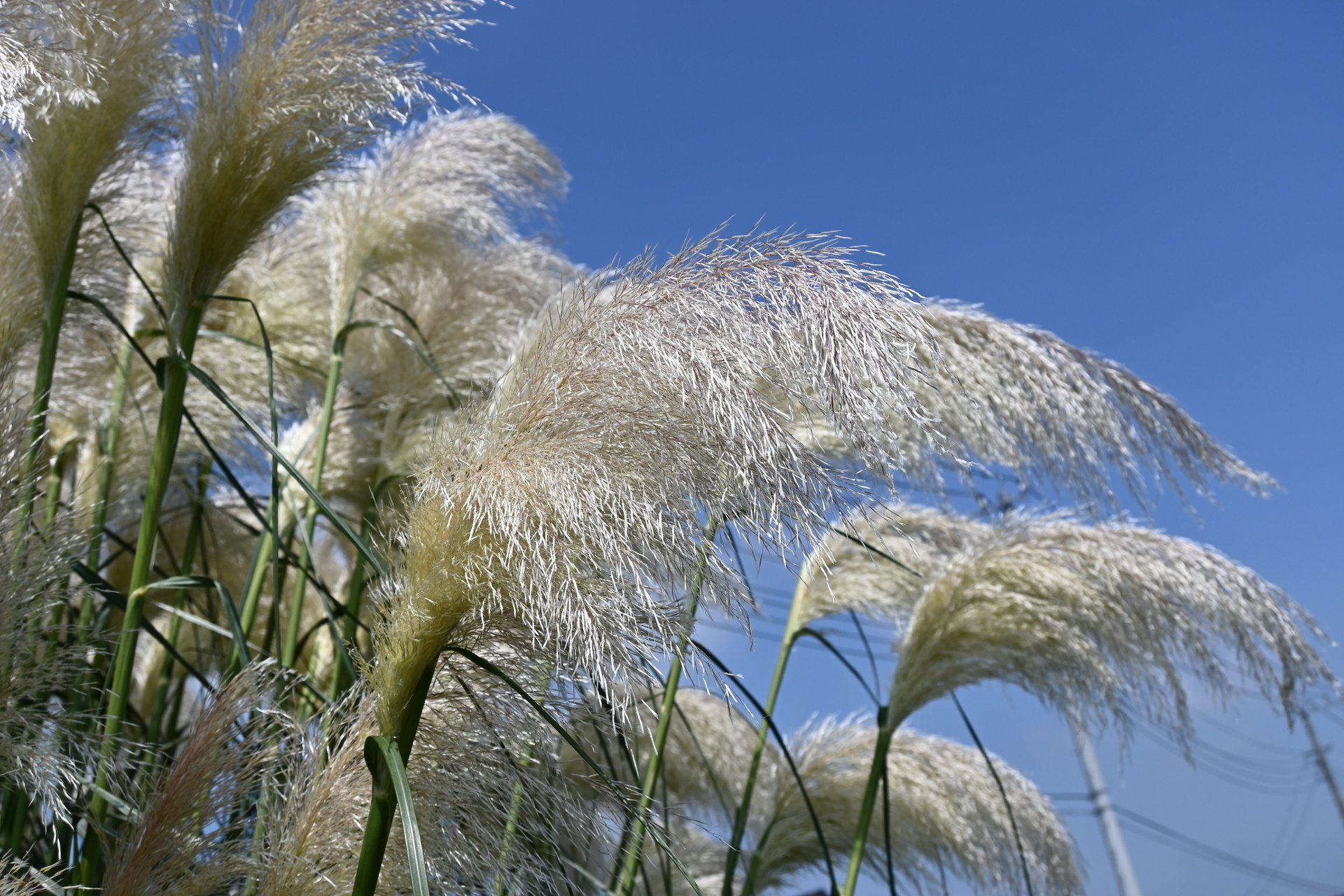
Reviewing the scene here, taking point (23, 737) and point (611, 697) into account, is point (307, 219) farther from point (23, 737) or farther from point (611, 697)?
point (611, 697)

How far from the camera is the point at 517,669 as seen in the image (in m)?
1.19

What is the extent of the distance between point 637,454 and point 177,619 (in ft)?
4.31

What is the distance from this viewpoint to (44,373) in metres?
1.56

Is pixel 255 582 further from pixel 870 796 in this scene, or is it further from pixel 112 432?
pixel 870 796

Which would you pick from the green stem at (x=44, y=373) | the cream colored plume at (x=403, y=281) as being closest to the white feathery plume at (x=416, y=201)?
the cream colored plume at (x=403, y=281)

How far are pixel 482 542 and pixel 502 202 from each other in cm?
195

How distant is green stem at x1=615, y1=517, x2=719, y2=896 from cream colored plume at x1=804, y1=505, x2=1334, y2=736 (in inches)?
16.2

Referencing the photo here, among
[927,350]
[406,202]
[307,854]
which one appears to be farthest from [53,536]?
[406,202]

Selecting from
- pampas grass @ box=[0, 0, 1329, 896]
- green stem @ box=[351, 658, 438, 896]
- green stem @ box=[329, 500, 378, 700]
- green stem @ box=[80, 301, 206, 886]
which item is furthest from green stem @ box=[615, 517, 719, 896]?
green stem @ box=[80, 301, 206, 886]

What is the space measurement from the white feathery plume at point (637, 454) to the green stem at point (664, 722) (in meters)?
0.01

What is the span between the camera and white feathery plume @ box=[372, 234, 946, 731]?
1.05 meters

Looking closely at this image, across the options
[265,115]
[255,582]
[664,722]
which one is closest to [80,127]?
[265,115]

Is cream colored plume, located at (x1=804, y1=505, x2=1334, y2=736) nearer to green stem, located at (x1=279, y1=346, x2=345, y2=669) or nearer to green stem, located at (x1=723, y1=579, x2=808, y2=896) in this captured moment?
green stem, located at (x1=723, y1=579, x2=808, y2=896)

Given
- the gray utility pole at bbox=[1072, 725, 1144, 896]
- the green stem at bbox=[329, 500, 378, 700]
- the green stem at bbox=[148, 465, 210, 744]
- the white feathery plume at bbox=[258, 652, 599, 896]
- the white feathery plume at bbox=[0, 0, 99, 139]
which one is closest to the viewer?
the white feathery plume at bbox=[258, 652, 599, 896]
